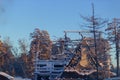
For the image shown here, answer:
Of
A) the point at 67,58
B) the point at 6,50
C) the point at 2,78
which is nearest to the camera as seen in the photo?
the point at 2,78

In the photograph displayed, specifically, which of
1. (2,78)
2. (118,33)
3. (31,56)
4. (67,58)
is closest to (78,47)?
(67,58)

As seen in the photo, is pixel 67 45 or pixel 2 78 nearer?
pixel 2 78

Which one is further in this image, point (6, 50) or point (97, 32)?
point (6, 50)

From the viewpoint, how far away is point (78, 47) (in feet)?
118

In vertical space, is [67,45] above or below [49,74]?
above

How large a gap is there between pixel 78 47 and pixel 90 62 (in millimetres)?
2265

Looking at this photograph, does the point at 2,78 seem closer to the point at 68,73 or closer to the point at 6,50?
the point at 68,73

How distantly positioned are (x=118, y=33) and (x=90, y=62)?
37.9 feet

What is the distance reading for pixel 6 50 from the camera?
6562cm

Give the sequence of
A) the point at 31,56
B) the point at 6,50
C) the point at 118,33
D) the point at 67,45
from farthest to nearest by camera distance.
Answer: the point at 6,50, the point at 31,56, the point at 118,33, the point at 67,45

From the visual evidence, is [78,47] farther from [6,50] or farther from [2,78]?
[6,50]

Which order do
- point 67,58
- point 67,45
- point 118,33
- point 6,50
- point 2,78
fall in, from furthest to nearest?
1. point 6,50
2. point 118,33
3. point 67,45
4. point 67,58
5. point 2,78

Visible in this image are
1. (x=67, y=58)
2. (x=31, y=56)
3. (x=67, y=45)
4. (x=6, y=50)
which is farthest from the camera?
(x=6, y=50)

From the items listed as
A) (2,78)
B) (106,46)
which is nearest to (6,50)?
(106,46)
